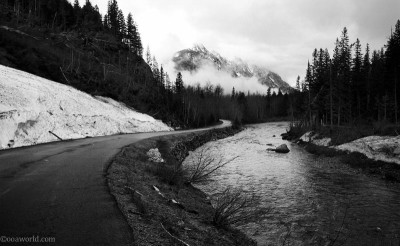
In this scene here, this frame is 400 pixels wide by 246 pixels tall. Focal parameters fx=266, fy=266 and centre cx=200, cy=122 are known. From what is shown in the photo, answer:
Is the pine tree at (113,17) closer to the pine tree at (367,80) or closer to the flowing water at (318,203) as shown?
the pine tree at (367,80)

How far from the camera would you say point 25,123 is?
55.0ft

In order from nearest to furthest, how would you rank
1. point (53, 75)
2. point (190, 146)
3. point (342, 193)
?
1. point (342, 193)
2. point (190, 146)
3. point (53, 75)

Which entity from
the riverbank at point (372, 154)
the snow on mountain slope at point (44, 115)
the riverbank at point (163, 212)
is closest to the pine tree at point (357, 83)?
the riverbank at point (372, 154)

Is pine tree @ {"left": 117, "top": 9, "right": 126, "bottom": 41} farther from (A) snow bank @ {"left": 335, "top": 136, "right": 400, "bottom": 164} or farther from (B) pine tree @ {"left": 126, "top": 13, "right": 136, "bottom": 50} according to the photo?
(A) snow bank @ {"left": 335, "top": 136, "right": 400, "bottom": 164}

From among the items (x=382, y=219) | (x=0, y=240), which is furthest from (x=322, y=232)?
(x=0, y=240)

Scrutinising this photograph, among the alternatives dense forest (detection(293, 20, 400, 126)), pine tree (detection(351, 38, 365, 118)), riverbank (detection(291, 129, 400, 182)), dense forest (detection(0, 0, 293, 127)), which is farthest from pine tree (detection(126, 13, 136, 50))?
riverbank (detection(291, 129, 400, 182))

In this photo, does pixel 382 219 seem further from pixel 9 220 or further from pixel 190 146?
pixel 190 146

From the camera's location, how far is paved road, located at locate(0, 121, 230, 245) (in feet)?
15.5

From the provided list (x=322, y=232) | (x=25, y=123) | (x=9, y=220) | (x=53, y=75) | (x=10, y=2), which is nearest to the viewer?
(x=9, y=220)

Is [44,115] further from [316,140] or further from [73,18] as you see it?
[73,18]

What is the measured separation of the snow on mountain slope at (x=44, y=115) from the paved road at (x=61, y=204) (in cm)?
643

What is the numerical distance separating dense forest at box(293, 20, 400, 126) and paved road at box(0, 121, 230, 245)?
4410cm

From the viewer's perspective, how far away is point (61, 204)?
6.05 metres

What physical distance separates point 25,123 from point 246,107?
10951cm
